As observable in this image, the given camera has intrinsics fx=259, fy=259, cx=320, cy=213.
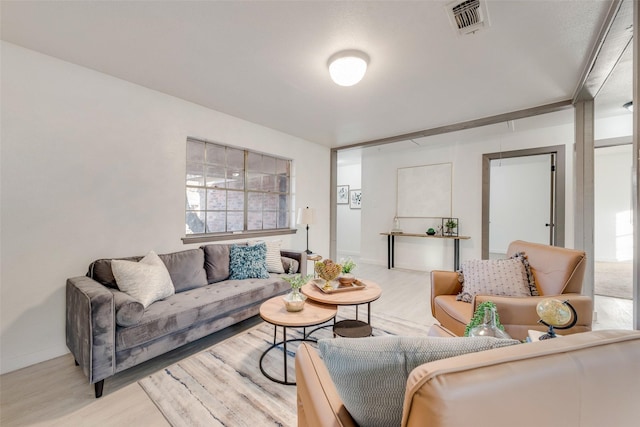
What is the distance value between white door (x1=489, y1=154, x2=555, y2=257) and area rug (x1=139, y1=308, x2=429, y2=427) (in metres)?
6.05

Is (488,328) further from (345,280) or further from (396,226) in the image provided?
(396,226)

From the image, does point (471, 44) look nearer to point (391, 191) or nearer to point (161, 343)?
point (161, 343)

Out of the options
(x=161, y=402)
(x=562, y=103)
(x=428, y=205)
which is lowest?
(x=161, y=402)

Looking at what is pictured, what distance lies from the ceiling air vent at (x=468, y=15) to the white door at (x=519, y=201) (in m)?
4.77

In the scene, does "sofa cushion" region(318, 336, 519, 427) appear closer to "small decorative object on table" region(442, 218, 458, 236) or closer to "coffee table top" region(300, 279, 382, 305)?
"coffee table top" region(300, 279, 382, 305)

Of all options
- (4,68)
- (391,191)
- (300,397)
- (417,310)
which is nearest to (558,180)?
(391,191)

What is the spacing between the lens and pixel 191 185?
126 inches

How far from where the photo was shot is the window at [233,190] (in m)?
3.25

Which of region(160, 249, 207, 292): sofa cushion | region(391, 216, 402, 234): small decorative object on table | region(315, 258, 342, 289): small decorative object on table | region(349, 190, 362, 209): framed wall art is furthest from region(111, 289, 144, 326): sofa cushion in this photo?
region(349, 190, 362, 209): framed wall art

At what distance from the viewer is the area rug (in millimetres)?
1513

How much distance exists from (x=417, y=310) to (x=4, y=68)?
14.5 feet

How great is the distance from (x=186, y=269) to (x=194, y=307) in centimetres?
60

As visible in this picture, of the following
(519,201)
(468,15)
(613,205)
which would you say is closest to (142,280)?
(468,15)

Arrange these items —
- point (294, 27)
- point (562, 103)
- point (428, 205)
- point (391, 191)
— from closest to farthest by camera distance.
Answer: point (294, 27), point (562, 103), point (428, 205), point (391, 191)
